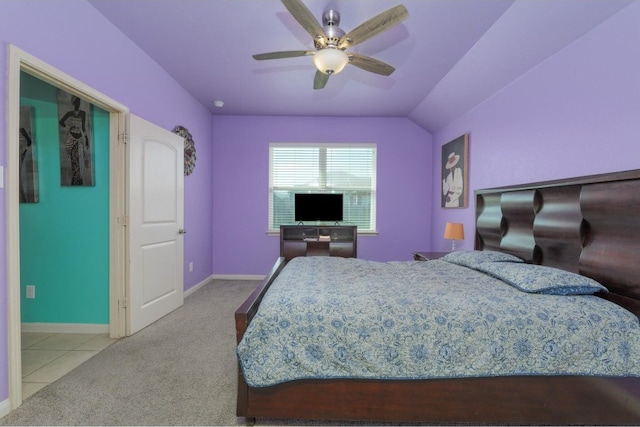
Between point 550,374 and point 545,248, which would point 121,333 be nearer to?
point 550,374

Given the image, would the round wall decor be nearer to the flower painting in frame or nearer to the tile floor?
the tile floor

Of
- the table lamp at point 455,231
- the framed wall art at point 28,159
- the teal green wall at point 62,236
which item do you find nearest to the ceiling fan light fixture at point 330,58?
the teal green wall at point 62,236

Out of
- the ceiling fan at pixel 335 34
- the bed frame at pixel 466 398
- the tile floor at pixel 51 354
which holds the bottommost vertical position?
the tile floor at pixel 51 354

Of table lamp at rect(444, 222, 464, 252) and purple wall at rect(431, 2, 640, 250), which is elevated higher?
purple wall at rect(431, 2, 640, 250)

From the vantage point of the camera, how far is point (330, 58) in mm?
2025

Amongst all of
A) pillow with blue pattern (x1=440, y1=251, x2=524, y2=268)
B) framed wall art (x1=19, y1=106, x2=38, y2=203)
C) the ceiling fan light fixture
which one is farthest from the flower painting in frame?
framed wall art (x1=19, y1=106, x2=38, y2=203)

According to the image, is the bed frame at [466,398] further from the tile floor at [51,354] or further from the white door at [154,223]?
the white door at [154,223]

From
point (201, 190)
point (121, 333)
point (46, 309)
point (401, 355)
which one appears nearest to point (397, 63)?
point (401, 355)

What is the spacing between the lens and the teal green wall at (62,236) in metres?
2.64

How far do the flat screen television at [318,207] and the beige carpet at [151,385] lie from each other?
2.10 metres

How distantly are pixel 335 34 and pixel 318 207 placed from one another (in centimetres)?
270

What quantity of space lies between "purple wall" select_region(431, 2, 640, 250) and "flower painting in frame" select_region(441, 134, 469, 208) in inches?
13.5

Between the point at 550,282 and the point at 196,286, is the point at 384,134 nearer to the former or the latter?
the point at 550,282

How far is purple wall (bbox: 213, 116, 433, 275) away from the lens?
15.3 ft
